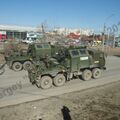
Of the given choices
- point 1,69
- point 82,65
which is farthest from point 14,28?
point 82,65

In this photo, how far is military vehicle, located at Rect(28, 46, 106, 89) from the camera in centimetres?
1476

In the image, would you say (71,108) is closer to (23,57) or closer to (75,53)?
(75,53)

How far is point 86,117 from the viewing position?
32.7 feet

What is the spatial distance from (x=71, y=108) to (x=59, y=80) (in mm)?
4389

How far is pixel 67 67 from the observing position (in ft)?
51.4

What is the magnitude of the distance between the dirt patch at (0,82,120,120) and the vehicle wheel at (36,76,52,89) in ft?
6.14

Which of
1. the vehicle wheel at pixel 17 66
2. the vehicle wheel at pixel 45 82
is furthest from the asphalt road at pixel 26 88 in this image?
the vehicle wheel at pixel 17 66

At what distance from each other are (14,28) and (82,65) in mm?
76702

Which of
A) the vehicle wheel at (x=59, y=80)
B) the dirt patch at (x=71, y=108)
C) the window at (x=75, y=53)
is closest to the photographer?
the dirt patch at (x=71, y=108)

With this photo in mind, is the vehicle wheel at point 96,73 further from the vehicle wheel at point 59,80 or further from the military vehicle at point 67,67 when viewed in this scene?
the vehicle wheel at point 59,80

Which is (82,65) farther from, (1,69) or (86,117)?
(1,69)

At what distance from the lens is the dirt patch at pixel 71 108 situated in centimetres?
1005

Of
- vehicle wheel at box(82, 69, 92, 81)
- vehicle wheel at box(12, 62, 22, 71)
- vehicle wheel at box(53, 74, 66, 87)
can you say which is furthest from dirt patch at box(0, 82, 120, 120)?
vehicle wheel at box(12, 62, 22, 71)

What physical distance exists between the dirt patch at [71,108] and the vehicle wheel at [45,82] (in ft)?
6.14
